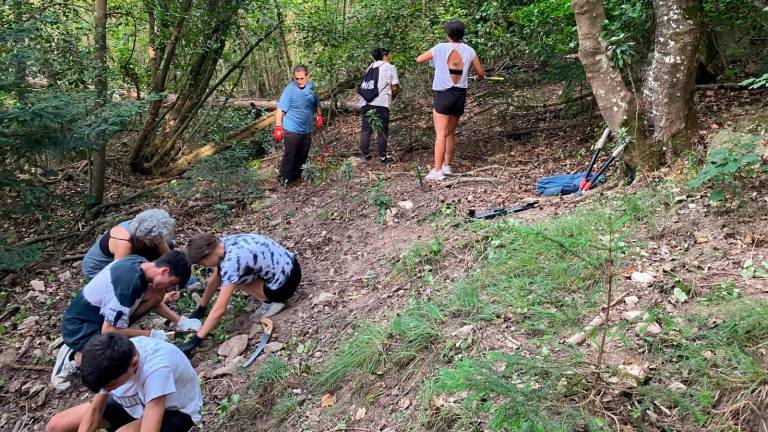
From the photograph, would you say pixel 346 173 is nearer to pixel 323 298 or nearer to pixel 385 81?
pixel 385 81

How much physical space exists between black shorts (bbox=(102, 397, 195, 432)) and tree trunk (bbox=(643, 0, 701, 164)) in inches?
170

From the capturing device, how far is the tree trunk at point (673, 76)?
4.74 meters

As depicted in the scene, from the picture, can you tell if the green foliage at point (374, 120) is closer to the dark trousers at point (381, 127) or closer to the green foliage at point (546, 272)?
the dark trousers at point (381, 127)

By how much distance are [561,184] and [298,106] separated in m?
3.82

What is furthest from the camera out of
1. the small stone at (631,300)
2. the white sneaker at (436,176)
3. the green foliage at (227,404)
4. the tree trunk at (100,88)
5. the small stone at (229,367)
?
the tree trunk at (100,88)

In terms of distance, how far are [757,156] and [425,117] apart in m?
5.50

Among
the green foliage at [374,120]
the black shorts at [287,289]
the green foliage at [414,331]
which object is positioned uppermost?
the green foliage at [374,120]

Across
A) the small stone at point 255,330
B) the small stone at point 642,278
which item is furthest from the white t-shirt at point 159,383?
the small stone at point 642,278

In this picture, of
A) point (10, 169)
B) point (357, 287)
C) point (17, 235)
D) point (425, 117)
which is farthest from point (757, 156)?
point (17, 235)

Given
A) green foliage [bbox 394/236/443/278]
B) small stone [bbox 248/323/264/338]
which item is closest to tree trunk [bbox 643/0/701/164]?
green foliage [bbox 394/236/443/278]

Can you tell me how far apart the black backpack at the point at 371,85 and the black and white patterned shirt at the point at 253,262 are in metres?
3.54

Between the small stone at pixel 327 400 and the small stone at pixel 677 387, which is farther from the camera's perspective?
the small stone at pixel 327 400

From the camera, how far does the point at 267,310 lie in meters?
4.95

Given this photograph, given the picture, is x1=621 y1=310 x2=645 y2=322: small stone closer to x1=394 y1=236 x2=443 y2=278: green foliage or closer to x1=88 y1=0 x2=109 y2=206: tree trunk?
x1=394 y1=236 x2=443 y2=278: green foliage
